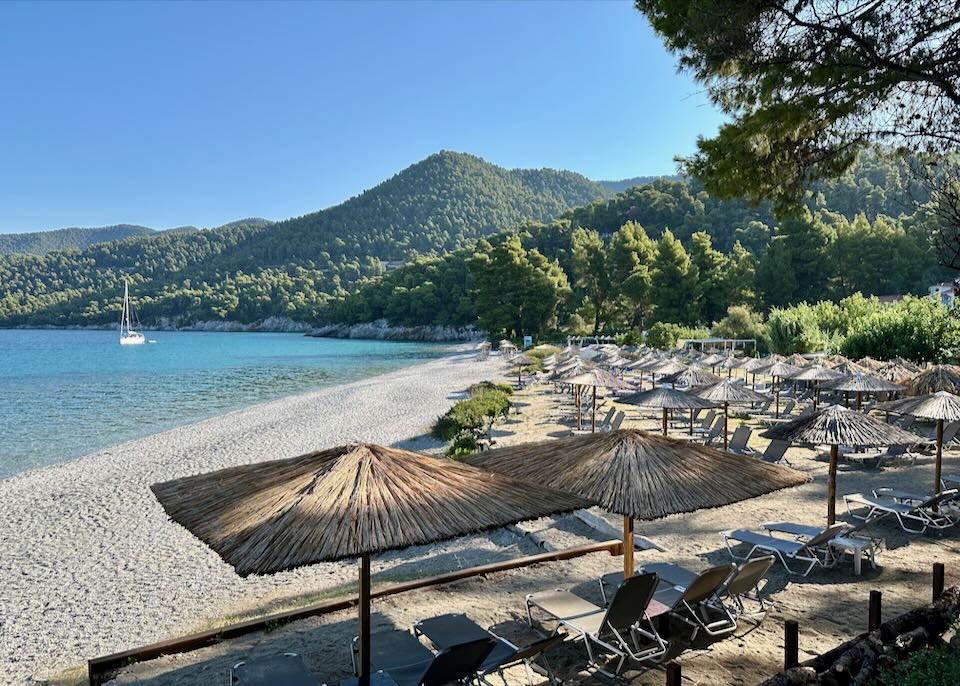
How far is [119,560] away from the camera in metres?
8.70

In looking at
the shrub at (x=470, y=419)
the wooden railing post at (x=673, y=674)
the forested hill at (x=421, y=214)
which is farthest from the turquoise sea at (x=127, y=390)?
the forested hill at (x=421, y=214)

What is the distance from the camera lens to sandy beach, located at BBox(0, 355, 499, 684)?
6422 millimetres

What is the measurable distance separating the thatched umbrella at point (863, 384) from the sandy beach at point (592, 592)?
1965 mm

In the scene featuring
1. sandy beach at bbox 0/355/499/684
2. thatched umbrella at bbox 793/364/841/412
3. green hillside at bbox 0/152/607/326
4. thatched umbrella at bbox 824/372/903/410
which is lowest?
sandy beach at bbox 0/355/499/684

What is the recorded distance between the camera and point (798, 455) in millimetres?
12250

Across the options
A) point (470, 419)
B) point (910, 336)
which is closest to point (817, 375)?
point (470, 419)

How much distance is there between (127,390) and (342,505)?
119ft

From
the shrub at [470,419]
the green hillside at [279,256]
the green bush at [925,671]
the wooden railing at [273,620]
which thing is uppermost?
the green hillside at [279,256]

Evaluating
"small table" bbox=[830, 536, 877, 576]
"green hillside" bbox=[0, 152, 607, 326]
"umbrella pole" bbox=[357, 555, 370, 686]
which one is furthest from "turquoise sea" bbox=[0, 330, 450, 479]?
"green hillside" bbox=[0, 152, 607, 326]

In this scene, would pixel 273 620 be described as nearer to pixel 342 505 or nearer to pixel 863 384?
pixel 342 505

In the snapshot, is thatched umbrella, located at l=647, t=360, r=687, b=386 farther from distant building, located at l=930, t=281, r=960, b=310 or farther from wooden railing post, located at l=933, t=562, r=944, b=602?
distant building, located at l=930, t=281, r=960, b=310

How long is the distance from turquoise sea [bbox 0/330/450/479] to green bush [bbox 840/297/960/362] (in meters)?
24.5

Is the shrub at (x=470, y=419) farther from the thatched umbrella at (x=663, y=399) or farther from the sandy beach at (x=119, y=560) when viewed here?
the thatched umbrella at (x=663, y=399)

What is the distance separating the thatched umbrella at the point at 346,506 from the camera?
327 centimetres
